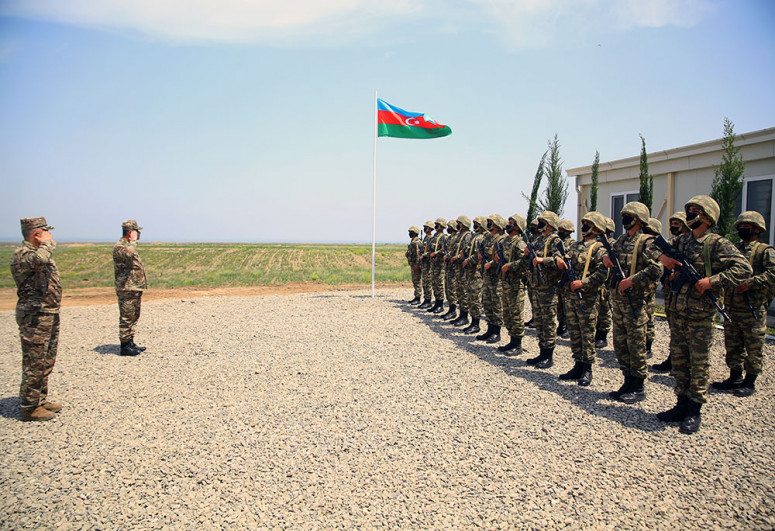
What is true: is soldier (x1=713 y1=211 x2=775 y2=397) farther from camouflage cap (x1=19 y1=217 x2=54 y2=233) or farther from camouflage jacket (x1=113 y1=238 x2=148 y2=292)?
camouflage jacket (x1=113 y1=238 x2=148 y2=292)

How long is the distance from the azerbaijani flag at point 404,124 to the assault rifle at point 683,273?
407 inches

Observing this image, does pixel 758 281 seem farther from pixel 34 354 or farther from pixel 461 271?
pixel 34 354

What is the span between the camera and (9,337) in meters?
8.44

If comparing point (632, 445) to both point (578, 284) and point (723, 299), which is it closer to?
point (578, 284)

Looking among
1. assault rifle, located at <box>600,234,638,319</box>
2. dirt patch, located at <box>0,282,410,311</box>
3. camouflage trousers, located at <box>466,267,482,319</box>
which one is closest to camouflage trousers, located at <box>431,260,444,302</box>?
camouflage trousers, located at <box>466,267,482,319</box>

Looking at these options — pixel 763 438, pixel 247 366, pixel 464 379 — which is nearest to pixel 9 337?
pixel 247 366

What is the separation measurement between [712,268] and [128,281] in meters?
7.81

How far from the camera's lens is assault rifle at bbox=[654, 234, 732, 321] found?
4.09 metres

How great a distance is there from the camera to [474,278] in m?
8.48

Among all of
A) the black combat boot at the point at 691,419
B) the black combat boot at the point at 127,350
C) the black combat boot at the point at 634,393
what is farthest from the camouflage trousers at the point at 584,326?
the black combat boot at the point at 127,350

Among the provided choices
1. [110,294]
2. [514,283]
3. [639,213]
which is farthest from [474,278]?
[110,294]

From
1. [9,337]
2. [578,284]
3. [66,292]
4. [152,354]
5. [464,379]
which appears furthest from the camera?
[66,292]

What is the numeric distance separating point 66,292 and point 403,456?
61.5 ft

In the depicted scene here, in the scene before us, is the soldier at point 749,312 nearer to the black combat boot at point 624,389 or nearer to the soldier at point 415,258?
the black combat boot at point 624,389
